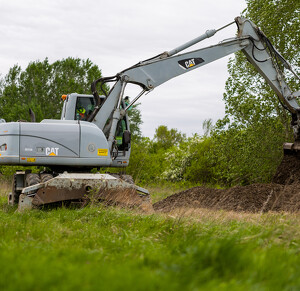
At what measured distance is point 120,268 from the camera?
379 cm

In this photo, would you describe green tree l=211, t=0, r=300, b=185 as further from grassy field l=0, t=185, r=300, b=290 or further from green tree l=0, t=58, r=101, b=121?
green tree l=0, t=58, r=101, b=121

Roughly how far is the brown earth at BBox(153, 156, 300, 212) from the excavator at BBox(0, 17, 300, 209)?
96 centimetres

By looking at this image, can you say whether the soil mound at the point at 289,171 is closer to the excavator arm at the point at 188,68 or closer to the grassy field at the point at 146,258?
the excavator arm at the point at 188,68

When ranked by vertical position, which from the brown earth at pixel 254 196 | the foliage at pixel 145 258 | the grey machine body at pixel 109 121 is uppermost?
the grey machine body at pixel 109 121

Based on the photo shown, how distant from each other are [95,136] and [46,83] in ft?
120

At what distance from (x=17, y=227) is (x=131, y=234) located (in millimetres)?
1601

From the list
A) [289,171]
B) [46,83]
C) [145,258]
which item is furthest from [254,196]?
[46,83]

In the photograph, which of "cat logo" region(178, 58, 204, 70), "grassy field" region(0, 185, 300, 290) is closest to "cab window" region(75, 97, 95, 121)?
"cat logo" region(178, 58, 204, 70)

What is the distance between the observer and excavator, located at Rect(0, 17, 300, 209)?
9852mm

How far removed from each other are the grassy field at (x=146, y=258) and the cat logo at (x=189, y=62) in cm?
605

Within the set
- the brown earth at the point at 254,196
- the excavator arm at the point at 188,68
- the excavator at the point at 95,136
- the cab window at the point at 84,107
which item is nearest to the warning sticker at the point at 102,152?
the excavator at the point at 95,136

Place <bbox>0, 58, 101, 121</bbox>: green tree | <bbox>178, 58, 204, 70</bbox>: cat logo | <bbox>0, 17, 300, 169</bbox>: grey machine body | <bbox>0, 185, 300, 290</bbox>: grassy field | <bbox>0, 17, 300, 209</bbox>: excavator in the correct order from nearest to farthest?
<bbox>0, 185, 300, 290</bbox>: grassy field
<bbox>0, 17, 300, 209</bbox>: excavator
<bbox>0, 17, 300, 169</bbox>: grey machine body
<bbox>178, 58, 204, 70</bbox>: cat logo
<bbox>0, 58, 101, 121</bbox>: green tree

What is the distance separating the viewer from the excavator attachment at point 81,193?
9656mm

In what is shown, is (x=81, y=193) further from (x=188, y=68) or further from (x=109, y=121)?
(x=188, y=68)
